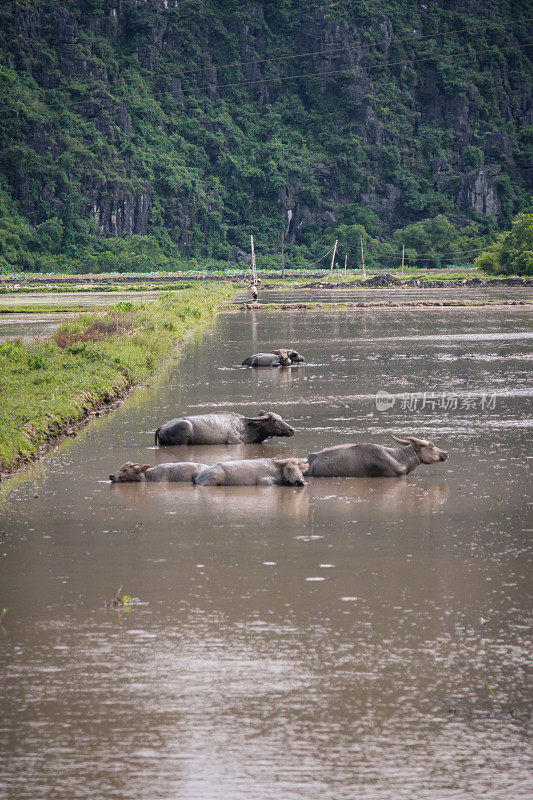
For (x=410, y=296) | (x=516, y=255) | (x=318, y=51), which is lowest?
(x=410, y=296)

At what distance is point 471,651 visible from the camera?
6.04 m

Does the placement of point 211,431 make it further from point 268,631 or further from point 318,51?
point 318,51

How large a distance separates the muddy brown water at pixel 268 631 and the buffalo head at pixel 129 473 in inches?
9.5

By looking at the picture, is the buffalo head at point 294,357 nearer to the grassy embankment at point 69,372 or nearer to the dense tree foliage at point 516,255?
the grassy embankment at point 69,372

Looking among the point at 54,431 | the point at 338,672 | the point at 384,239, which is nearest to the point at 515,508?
the point at 338,672

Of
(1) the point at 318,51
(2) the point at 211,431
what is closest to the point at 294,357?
(2) the point at 211,431

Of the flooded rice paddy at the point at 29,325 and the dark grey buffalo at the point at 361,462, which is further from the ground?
the flooded rice paddy at the point at 29,325

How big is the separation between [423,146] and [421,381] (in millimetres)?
150406

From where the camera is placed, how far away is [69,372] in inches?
A: 683

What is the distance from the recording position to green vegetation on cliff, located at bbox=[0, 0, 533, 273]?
430 ft

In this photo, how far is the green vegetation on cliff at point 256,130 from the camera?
131m

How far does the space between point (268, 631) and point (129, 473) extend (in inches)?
182

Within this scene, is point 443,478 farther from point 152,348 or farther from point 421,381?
point 152,348

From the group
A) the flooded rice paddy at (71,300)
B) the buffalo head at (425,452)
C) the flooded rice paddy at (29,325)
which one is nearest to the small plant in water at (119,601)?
the buffalo head at (425,452)
